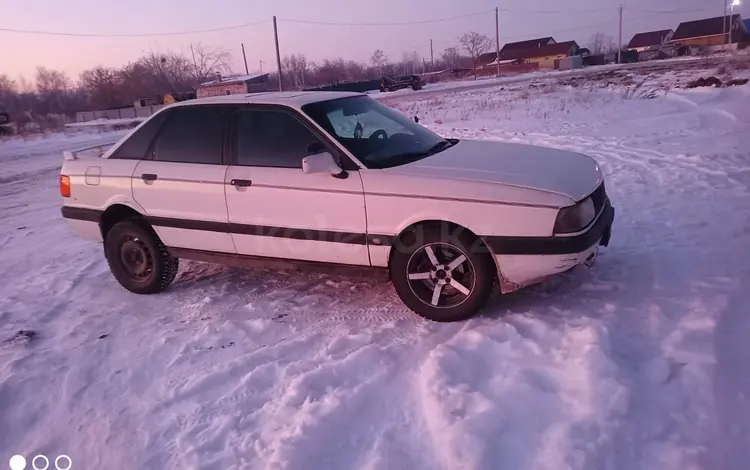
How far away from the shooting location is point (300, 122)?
4281mm

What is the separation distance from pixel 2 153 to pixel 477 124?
59.3ft

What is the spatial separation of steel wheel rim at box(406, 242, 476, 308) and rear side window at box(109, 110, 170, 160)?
263 cm

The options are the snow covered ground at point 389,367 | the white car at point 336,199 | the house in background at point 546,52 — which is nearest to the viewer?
the snow covered ground at point 389,367

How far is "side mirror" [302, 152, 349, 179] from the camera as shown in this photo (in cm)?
389

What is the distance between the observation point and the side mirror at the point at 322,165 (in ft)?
12.8

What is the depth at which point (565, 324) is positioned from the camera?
3.70m

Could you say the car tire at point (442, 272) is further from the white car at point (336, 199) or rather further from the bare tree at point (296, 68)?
the bare tree at point (296, 68)

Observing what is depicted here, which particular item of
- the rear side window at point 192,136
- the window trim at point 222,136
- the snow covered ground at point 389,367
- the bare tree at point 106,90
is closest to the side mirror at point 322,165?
the window trim at point 222,136

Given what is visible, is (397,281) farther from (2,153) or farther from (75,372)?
(2,153)

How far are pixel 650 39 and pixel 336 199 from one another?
102537 mm

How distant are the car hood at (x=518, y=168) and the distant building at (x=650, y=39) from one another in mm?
96116

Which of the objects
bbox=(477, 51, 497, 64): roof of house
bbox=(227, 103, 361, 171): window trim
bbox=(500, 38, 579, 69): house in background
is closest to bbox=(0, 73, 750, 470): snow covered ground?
bbox=(227, 103, 361, 171): window trim

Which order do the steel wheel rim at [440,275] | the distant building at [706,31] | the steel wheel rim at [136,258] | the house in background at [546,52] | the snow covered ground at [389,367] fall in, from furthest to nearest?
1. the house in background at [546,52]
2. the distant building at [706,31]
3. the steel wheel rim at [136,258]
4. the steel wheel rim at [440,275]
5. the snow covered ground at [389,367]

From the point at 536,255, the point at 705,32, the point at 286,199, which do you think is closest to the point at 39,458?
the point at 286,199
